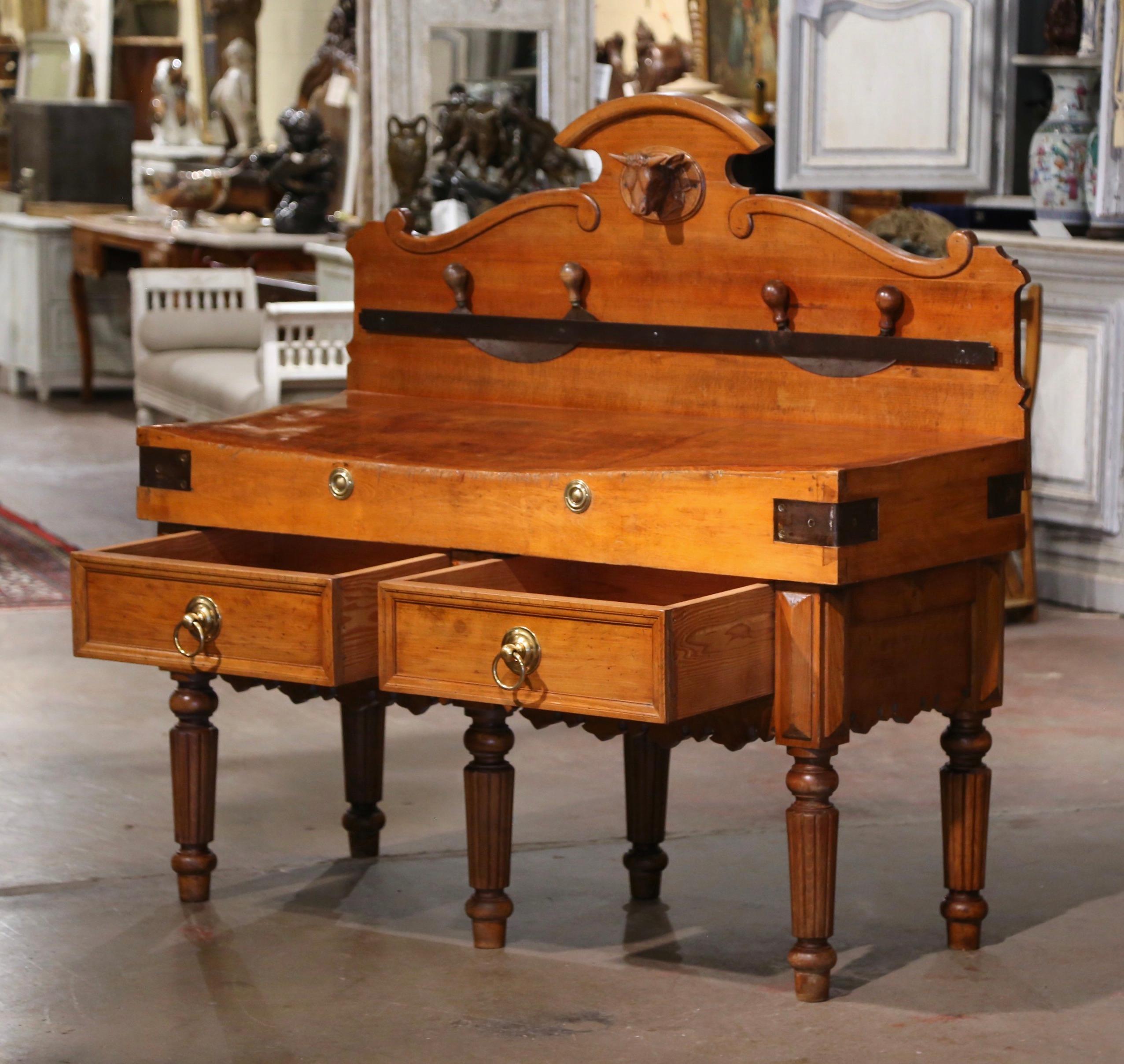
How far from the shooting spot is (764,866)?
339 cm

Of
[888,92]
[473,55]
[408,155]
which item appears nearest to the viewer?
[888,92]

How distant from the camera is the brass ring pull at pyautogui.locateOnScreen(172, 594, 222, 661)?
289cm

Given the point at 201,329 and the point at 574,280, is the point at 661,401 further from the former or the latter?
the point at 201,329

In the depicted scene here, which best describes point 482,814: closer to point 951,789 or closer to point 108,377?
point 951,789

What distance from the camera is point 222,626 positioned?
2.90m

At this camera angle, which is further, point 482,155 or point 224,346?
point 224,346

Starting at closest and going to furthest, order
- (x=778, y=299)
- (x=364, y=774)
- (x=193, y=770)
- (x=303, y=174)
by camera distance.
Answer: (x=778, y=299)
(x=193, y=770)
(x=364, y=774)
(x=303, y=174)

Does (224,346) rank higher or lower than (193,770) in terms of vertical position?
higher

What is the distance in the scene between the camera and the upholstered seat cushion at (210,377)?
6.72m

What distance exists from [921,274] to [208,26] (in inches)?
343

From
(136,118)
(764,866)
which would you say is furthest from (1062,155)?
(136,118)

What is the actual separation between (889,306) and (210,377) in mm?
4446

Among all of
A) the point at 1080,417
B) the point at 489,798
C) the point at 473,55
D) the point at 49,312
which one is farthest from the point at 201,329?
the point at 489,798

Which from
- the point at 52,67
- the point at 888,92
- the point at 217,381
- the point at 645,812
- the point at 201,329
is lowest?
the point at 645,812
